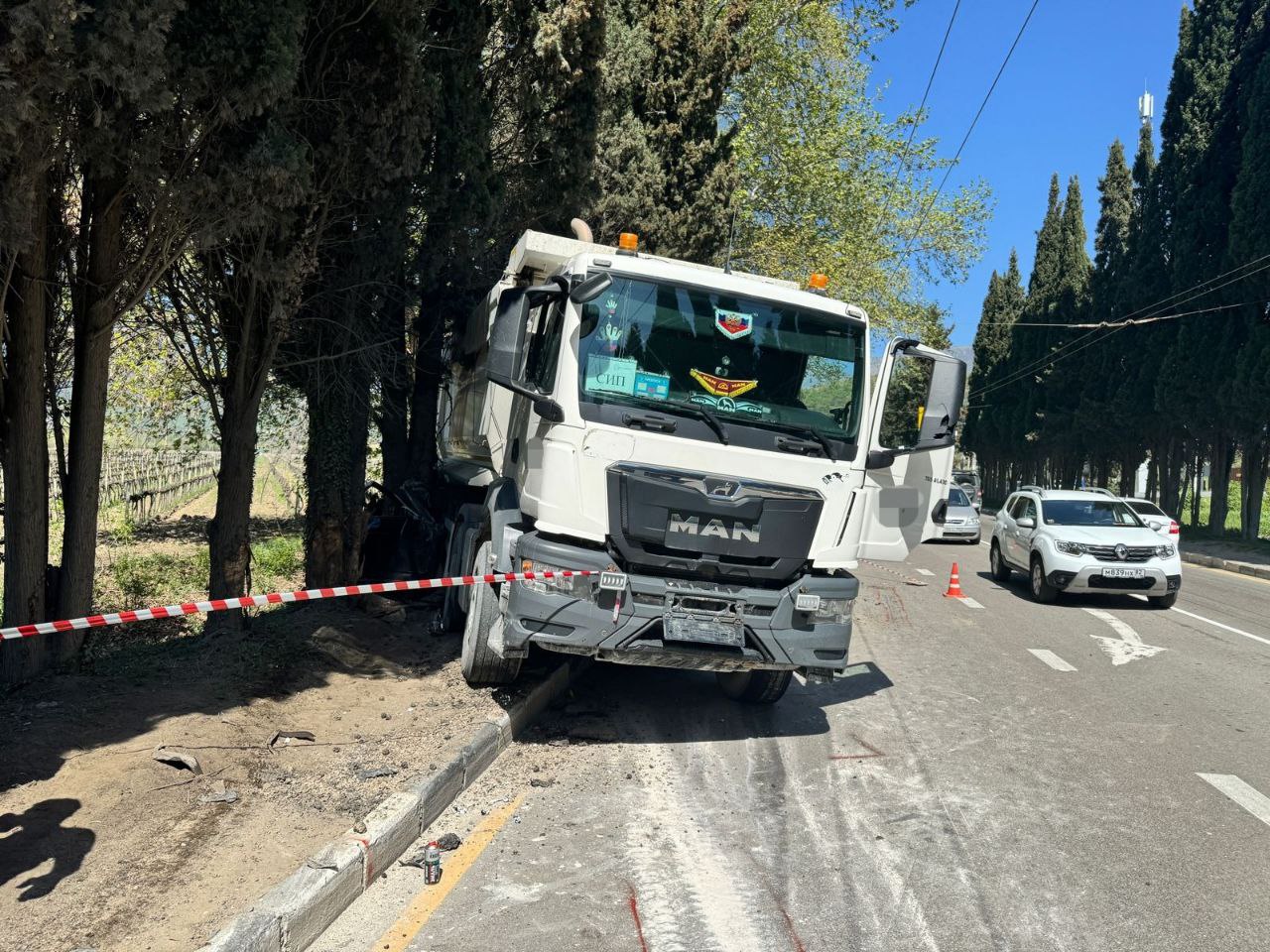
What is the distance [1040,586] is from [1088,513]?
1517mm

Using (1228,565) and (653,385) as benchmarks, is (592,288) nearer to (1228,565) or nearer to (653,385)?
(653,385)

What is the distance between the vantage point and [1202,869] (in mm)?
4715

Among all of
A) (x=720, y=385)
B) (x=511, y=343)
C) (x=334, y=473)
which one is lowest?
(x=334, y=473)

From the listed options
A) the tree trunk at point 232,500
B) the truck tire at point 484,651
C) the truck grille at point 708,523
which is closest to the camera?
the truck grille at point 708,523

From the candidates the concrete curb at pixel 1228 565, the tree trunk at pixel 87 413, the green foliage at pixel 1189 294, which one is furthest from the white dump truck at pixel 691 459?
the green foliage at pixel 1189 294

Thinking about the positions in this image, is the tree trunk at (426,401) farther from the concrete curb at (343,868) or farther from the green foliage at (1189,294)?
the green foliage at (1189,294)

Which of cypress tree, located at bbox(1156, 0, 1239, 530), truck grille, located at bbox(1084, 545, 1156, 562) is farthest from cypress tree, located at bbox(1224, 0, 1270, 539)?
truck grille, located at bbox(1084, 545, 1156, 562)

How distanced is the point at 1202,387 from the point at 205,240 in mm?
31679

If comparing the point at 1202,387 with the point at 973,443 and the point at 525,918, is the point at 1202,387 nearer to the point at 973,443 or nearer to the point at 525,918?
the point at 525,918

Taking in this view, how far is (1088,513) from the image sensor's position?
49.9 feet

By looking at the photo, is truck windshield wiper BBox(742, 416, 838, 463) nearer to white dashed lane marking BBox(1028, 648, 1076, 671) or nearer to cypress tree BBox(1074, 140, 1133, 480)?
white dashed lane marking BBox(1028, 648, 1076, 671)

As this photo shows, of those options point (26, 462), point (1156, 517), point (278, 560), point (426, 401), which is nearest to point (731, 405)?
point (26, 462)

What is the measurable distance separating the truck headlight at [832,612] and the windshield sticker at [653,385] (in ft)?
5.43

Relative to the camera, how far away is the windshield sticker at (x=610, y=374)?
6.46 meters
